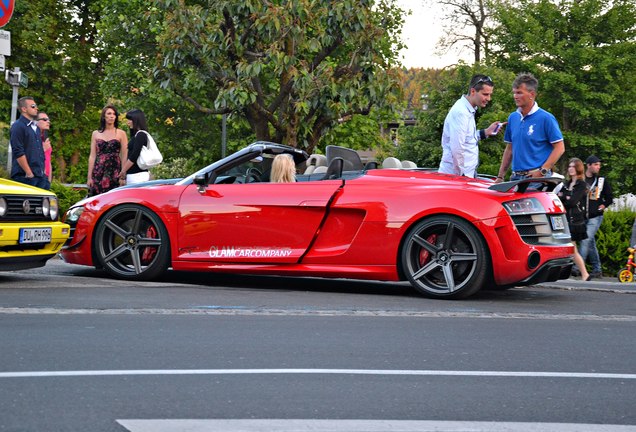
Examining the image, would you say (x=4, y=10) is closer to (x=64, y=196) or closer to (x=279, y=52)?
(x=64, y=196)

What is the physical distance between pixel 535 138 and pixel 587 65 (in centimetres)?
4008

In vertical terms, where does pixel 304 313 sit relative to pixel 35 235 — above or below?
below

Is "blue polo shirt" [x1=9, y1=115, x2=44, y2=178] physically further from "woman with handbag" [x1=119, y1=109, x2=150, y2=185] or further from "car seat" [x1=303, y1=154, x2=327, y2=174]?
"car seat" [x1=303, y1=154, x2=327, y2=174]

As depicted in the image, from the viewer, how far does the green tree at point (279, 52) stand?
1970 centimetres

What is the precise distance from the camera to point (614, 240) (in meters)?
15.0

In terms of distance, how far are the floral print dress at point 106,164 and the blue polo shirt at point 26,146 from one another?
0.69m

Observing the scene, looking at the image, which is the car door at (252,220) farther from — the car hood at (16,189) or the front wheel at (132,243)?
the car hood at (16,189)

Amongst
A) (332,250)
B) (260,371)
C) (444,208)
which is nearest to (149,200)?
(332,250)

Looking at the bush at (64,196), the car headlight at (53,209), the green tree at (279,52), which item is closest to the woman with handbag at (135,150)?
the car headlight at (53,209)

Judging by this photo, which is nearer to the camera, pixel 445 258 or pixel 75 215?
pixel 445 258

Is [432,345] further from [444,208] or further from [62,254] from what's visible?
[62,254]

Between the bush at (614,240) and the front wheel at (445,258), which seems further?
the bush at (614,240)

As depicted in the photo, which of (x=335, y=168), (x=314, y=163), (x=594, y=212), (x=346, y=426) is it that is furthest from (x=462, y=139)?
(x=346, y=426)

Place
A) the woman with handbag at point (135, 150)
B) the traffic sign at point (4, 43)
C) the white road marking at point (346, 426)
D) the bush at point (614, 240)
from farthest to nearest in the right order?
the bush at point (614, 240) → the traffic sign at point (4, 43) → the woman with handbag at point (135, 150) → the white road marking at point (346, 426)
